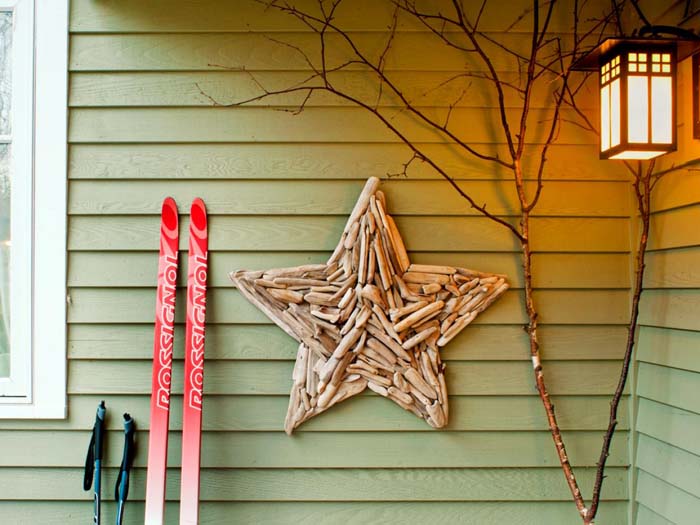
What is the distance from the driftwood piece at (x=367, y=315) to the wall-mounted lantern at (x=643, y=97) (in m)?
0.67

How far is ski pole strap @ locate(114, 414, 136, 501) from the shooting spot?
78.5 inches

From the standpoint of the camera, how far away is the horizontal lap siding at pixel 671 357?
181 centimetres

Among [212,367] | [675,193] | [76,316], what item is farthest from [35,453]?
[675,193]

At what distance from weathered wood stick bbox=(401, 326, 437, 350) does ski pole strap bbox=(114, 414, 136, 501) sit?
3.26 ft

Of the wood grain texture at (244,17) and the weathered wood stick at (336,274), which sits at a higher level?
the wood grain texture at (244,17)

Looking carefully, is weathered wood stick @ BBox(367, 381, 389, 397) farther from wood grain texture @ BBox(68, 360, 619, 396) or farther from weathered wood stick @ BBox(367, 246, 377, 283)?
weathered wood stick @ BBox(367, 246, 377, 283)

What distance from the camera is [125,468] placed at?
2.01m

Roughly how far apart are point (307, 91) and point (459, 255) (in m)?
0.80

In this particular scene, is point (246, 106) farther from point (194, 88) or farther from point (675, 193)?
point (675, 193)

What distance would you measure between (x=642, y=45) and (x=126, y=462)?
206 centimetres

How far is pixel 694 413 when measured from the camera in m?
1.80

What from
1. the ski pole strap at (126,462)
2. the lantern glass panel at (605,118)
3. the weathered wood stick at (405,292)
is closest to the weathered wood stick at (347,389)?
the weathered wood stick at (405,292)

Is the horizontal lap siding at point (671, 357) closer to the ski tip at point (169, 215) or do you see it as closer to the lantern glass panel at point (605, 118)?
the lantern glass panel at point (605, 118)

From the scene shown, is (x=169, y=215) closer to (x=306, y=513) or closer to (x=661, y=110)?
(x=306, y=513)
